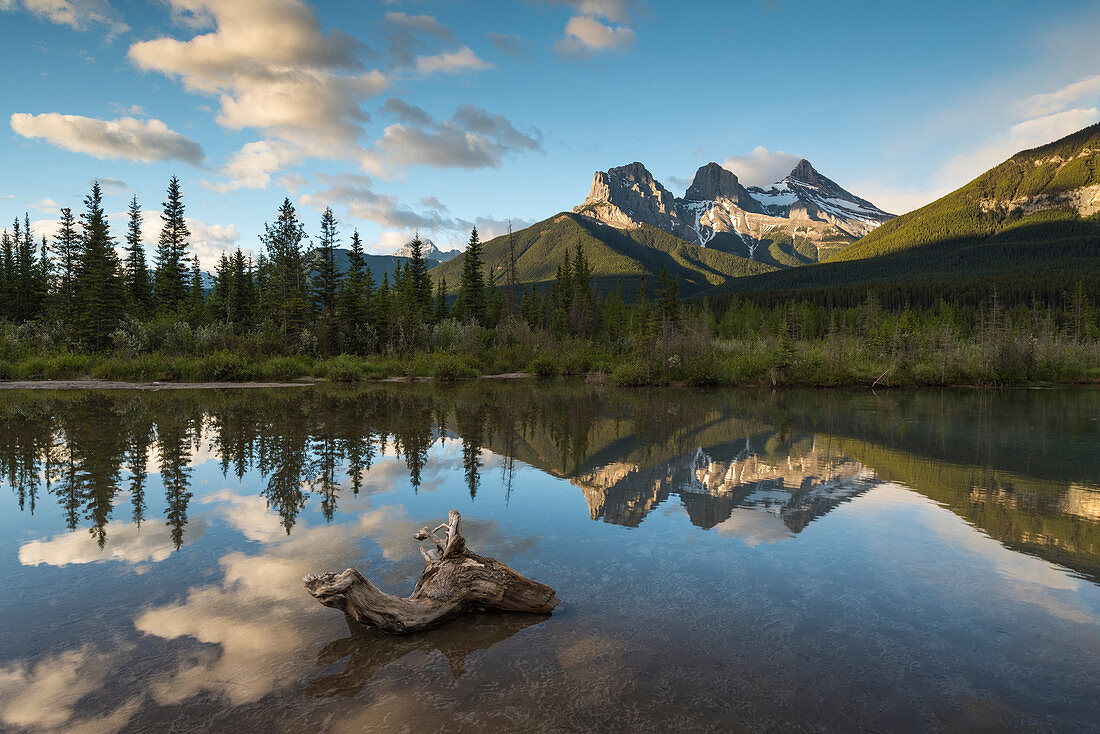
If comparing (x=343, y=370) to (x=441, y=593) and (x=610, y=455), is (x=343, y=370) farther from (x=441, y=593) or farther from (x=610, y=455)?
(x=441, y=593)

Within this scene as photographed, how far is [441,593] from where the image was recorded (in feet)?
17.4

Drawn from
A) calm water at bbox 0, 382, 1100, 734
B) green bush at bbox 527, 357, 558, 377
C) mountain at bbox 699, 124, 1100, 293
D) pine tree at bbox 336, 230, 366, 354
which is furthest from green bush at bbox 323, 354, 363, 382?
mountain at bbox 699, 124, 1100, 293

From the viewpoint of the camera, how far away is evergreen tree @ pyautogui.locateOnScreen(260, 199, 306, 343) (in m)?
42.4

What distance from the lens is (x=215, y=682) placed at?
4156 millimetres

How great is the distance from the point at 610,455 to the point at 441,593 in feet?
28.1

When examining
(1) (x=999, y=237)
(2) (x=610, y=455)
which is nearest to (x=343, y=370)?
(2) (x=610, y=455)

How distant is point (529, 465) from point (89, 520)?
783 cm

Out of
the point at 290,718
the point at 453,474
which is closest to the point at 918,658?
the point at 290,718

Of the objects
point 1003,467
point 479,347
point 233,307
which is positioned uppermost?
point 233,307

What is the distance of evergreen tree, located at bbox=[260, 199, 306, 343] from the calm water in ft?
94.6

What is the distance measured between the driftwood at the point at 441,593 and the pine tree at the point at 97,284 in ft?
141

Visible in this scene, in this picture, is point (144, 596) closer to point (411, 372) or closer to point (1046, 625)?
point (1046, 625)

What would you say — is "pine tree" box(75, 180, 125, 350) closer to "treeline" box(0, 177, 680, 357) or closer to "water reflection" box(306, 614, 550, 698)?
"treeline" box(0, 177, 680, 357)

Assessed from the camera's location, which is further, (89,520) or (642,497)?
(642,497)
